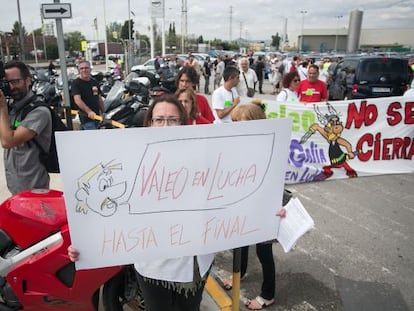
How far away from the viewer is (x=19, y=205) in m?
2.27

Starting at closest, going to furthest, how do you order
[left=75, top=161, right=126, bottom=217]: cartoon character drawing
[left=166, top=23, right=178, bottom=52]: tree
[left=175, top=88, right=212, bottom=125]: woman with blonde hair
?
[left=75, top=161, right=126, bottom=217]: cartoon character drawing < [left=175, top=88, right=212, bottom=125]: woman with blonde hair < [left=166, top=23, right=178, bottom=52]: tree

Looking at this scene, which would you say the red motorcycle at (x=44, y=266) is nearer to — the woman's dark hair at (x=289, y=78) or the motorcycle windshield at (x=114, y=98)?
the motorcycle windshield at (x=114, y=98)

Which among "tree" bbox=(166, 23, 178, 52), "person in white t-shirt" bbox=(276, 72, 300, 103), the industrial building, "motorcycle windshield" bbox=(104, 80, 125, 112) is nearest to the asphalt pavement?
"person in white t-shirt" bbox=(276, 72, 300, 103)

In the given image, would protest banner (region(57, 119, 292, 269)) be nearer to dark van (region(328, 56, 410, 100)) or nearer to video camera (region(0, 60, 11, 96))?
video camera (region(0, 60, 11, 96))

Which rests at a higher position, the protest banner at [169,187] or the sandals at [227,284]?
the protest banner at [169,187]

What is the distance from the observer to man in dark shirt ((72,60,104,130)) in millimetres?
5879

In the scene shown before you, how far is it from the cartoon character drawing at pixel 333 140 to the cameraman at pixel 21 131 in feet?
13.4

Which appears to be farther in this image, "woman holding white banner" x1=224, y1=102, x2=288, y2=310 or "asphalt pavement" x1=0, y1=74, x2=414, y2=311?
"asphalt pavement" x1=0, y1=74, x2=414, y2=311

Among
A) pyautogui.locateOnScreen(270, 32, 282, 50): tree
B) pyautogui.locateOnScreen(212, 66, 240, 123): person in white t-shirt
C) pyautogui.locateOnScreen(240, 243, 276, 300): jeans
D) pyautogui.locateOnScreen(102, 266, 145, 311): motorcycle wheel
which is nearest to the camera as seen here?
pyautogui.locateOnScreen(102, 266, 145, 311): motorcycle wheel

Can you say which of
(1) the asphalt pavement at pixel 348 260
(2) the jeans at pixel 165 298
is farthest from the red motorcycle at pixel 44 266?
(1) the asphalt pavement at pixel 348 260

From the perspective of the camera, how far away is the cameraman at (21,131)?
2.55m

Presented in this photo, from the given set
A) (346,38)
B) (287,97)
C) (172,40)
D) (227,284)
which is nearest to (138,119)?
(287,97)

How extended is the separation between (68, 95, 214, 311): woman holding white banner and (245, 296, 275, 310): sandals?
103 cm

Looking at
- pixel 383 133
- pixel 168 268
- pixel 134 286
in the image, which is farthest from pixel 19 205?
pixel 383 133
